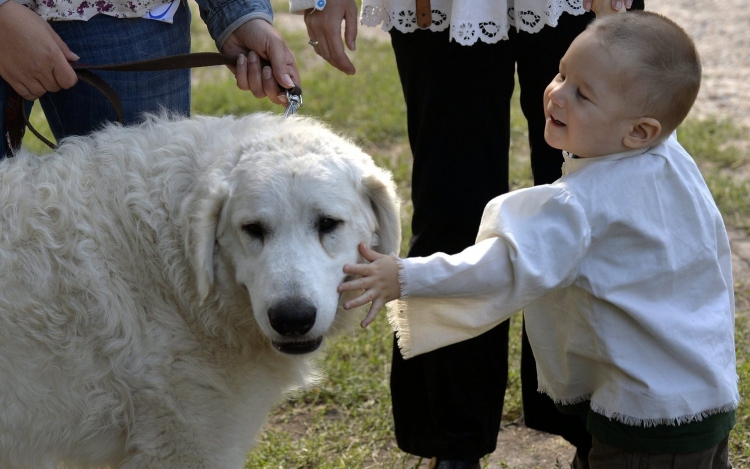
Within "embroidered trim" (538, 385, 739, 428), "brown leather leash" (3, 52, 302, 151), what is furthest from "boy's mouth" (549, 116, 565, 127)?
"brown leather leash" (3, 52, 302, 151)

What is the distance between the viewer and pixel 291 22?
33.9 ft

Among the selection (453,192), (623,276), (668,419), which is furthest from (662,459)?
(453,192)

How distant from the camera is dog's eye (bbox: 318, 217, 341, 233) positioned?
8.22ft

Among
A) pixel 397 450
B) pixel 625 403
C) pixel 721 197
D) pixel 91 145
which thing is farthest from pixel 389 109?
pixel 625 403

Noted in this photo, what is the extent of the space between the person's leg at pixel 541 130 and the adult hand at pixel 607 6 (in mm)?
176

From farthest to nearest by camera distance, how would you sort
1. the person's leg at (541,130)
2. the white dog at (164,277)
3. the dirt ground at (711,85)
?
the dirt ground at (711,85)
the person's leg at (541,130)
the white dog at (164,277)

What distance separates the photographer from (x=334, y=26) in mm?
3051

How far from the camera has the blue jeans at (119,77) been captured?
9.25ft

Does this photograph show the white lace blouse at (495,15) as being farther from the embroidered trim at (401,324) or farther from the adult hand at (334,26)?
the embroidered trim at (401,324)

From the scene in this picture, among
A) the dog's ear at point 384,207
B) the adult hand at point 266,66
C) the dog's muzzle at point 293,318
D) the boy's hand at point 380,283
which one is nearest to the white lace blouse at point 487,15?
the adult hand at point 266,66

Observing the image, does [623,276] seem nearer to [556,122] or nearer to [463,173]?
[556,122]

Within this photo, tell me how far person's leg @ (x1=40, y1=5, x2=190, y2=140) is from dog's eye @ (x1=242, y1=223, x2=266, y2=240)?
703mm

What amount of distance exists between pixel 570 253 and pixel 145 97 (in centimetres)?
160

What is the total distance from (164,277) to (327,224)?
0.54m
